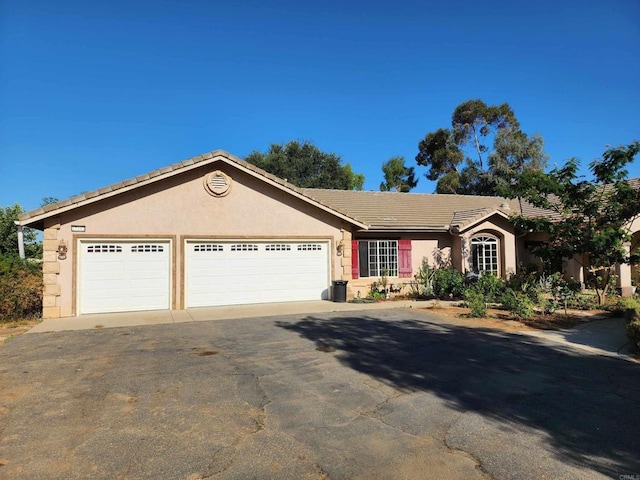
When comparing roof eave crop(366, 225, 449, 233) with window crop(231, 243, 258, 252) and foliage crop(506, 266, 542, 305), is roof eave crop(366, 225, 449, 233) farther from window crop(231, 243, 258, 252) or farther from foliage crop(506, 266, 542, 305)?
window crop(231, 243, 258, 252)

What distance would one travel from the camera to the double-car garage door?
12.7 meters

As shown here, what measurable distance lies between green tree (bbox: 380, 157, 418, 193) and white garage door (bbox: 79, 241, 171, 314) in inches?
1323

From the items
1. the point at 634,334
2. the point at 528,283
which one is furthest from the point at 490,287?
the point at 634,334

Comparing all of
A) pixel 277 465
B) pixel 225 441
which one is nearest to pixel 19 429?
pixel 225 441

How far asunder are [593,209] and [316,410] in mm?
11685

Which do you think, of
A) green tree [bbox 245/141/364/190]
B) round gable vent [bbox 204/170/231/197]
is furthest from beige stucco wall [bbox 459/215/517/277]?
green tree [bbox 245/141/364/190]

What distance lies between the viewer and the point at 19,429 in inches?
176

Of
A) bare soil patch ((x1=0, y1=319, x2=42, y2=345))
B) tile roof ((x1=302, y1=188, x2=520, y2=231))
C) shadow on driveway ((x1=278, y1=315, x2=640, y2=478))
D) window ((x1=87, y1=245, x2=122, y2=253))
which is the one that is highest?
tile roof ((x1=302, y1=188, x2=520, y2=231))

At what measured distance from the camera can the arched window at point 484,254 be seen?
1792 cm

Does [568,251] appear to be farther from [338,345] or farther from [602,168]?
[338,345]

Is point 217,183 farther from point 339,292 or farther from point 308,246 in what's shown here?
point 339,292

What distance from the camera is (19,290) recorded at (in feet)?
39.3

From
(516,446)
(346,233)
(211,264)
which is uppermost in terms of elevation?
(346,233)

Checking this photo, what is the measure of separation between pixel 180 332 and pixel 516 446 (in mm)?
7947
